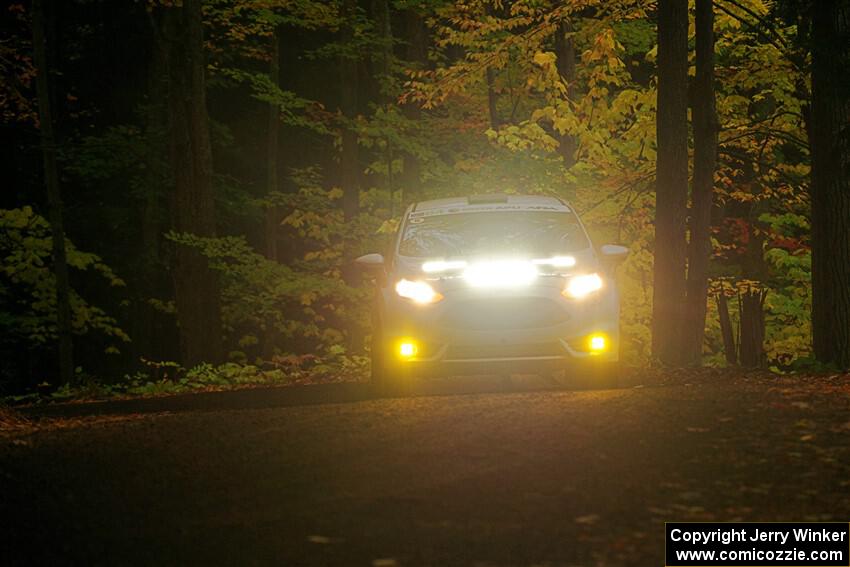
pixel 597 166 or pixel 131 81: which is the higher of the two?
pixel 131 81

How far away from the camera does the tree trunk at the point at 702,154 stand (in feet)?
63.7

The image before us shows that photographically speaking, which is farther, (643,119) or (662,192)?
(643,119)

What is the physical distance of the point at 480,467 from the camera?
762cm

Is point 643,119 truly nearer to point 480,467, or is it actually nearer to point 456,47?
point 456,47

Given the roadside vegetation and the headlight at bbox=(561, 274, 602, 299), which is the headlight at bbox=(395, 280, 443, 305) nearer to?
the headlight at bbox=(561, 274, 602, 299)

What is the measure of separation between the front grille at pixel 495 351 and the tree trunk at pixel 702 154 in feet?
25.7

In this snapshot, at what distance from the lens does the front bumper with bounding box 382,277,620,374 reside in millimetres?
11766

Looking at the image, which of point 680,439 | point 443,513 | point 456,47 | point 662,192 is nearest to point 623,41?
point 456,47

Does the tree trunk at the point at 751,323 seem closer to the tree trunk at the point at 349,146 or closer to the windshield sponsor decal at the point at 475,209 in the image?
the tree trunk at the point at 349,146

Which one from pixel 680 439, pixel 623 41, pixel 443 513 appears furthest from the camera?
pixel 623 41

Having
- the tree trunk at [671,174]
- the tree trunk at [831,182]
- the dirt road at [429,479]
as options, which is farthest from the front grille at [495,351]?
the tree trunk at [671,174]

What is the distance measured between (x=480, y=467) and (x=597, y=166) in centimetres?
1898

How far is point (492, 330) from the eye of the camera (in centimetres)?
1177

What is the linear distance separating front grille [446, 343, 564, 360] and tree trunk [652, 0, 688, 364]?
686 cm
